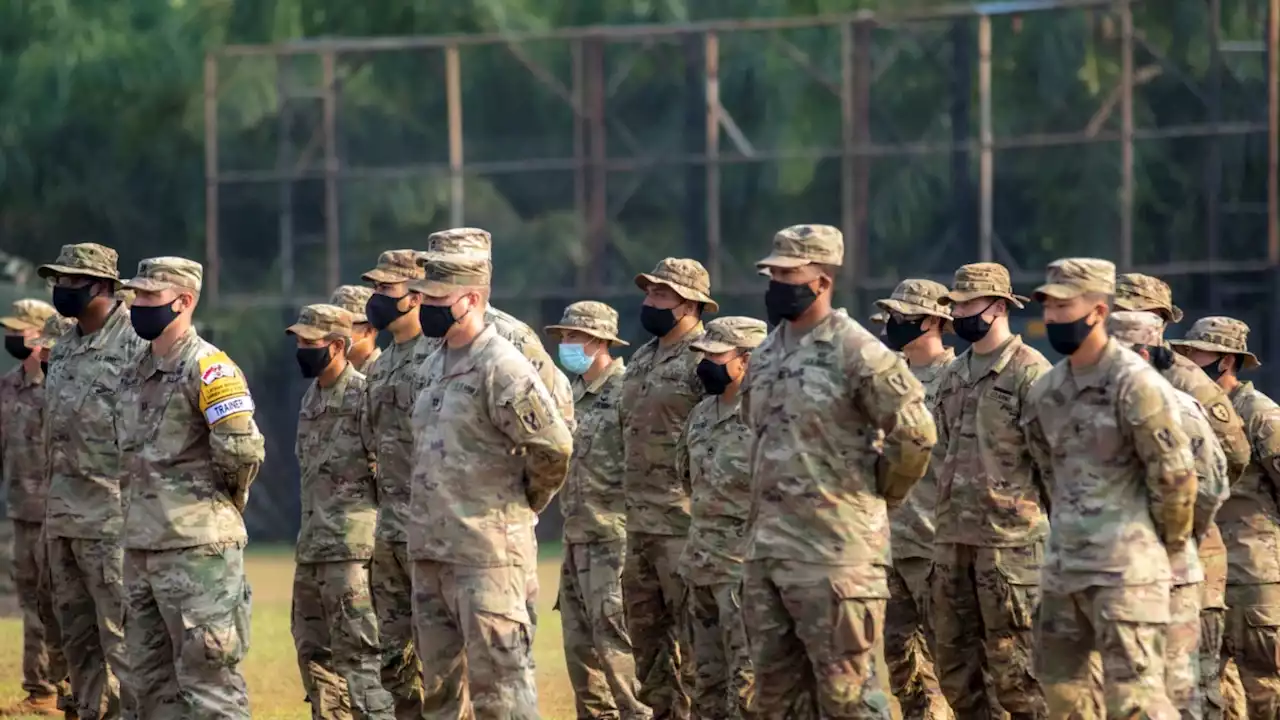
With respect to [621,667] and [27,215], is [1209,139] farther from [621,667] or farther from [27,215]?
[27,215]

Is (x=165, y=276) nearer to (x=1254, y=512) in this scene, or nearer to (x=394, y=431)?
(x=394, y=431)

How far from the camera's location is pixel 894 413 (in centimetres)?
830

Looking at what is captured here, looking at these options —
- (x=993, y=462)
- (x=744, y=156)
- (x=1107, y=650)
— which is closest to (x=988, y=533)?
(x=993, y=462)

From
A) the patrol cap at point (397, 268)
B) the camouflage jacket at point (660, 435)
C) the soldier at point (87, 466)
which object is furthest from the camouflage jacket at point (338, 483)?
the camouflage jacket at point (660, 435)

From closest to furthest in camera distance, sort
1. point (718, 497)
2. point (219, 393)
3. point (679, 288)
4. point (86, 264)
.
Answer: point (219, 393) → point (718, 497) → point (86, 264) → point (679, 288)

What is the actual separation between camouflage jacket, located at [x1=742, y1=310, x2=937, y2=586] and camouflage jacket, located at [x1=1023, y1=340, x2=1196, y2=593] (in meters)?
0.60

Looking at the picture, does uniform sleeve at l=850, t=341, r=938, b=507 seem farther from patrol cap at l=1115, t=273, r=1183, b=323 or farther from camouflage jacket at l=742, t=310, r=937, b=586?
patrol cap at l=1115, t=273, r=1183, b=323

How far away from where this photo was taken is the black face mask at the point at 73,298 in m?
11.0

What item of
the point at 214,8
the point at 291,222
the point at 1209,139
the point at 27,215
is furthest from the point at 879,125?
the point at 27,215

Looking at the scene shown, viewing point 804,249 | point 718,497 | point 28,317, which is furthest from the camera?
point 28,317

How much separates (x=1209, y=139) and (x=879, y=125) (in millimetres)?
3413

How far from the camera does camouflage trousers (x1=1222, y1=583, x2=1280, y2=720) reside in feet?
36.8

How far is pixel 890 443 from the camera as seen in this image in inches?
328

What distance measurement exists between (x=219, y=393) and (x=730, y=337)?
8.01 ft
